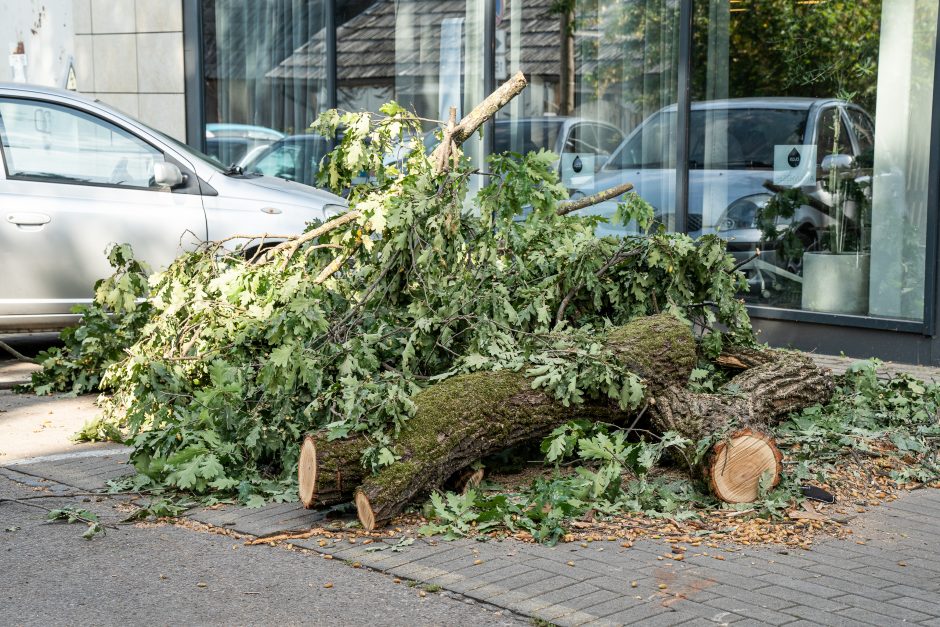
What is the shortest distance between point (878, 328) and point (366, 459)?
17.5 feet

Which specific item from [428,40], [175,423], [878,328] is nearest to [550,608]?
[175,423]

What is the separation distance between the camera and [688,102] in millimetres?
10055

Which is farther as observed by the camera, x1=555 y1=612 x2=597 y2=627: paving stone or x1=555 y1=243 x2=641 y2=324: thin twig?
x1=555 y1=243 x2=641 y2=324: thin twig

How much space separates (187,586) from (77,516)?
108 centimetres

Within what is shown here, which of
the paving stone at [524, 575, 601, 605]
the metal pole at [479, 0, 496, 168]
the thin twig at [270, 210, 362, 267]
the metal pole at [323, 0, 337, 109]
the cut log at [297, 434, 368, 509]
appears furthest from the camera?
A: the metal pole at [323, 0, 337, 109]

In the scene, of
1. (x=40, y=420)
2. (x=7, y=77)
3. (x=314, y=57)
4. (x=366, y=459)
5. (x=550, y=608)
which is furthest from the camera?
(x=7, y=77)

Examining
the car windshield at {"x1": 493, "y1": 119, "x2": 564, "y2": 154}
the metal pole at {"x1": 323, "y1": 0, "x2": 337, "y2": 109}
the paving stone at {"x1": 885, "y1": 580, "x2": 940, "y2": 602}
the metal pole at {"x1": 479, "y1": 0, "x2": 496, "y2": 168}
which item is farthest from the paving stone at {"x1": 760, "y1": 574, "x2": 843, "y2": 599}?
the metal pole at {"x1": 323, "y1": 0, "x2": 337, "y2": 109}

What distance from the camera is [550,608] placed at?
3.99 m

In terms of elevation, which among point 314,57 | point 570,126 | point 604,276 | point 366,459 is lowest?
point 366,459

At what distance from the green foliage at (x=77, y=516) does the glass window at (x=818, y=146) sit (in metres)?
6.14

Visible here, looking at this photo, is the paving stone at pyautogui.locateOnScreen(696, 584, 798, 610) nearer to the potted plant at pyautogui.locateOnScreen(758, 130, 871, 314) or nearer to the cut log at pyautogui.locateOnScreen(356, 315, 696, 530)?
the cut log at pyautogui.locateOnScreen(356, 315, 696, 530)

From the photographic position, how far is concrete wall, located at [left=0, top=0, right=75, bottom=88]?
16.9 meters

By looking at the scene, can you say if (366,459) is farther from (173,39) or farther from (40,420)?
(173,39)

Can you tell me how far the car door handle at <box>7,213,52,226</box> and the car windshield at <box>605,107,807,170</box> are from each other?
5.24m
